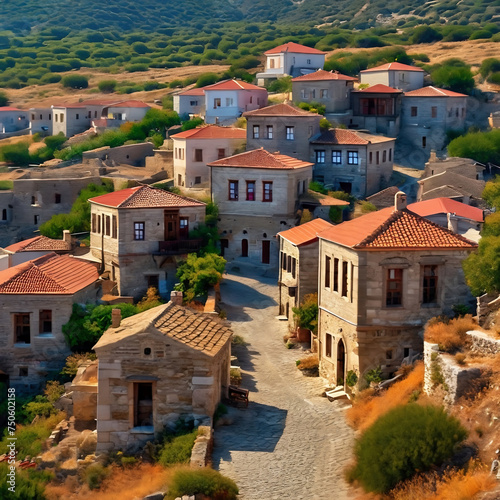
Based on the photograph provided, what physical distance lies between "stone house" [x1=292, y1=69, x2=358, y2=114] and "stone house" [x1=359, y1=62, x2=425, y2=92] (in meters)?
5.10

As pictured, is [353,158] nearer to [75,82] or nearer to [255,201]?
[255,201]

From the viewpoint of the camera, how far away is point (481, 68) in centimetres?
7962

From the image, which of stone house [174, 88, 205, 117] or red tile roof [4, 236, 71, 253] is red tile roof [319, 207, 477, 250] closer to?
red tile roof [4, 236, 71, 253]

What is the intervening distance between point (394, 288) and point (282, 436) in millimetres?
5579

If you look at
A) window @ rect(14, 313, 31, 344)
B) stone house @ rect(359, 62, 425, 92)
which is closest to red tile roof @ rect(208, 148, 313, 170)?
window @ rect(14, 313, 31, 344)

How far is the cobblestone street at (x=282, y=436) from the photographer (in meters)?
25.0

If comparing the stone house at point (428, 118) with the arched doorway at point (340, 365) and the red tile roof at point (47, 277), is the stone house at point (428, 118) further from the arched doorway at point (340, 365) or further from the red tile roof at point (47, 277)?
the arched doorway at point (340, 365)

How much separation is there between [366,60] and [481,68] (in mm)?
10091

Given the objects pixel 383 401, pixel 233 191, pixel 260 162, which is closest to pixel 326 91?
pixel 260 162

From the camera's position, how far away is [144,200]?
154ft

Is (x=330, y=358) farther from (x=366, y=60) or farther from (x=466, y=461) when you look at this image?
(x=366, y=60)

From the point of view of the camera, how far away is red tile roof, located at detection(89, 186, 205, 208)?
46500 millimetres

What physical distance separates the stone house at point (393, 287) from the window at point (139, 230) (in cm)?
1664

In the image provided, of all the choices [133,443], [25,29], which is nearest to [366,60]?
[133,443]
